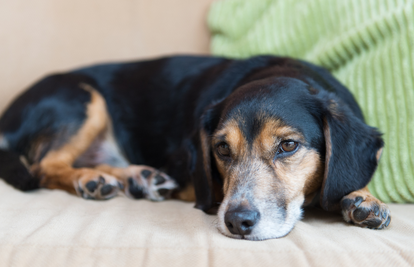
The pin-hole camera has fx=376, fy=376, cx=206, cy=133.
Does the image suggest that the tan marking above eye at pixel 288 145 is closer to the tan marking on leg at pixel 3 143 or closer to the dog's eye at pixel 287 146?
the dog's eye at pixel 287 146

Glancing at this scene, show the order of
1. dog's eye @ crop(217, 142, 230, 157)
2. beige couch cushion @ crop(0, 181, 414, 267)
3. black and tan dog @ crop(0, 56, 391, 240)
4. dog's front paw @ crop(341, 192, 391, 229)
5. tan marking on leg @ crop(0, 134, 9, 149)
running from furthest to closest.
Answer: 1. tan marking on leg @ crop(0, 134, 9, 149)
2. dog's eye @ crop(217, 142, 230, 157)
3. black and tan dog @ crop(0, 56, 391, 240)
4. dog's front paw @ crop(341, 192, 391, 229)
5. beige couch cushion @ crop(0, 181, 414, 267)

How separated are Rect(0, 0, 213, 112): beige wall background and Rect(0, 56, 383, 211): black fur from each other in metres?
0.33

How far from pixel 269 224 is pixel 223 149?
0.51 meters

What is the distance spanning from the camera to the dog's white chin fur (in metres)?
1.55

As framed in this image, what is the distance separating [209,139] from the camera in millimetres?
2096

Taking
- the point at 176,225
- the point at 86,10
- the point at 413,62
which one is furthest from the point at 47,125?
the point at 413,62

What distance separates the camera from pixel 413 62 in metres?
2.21

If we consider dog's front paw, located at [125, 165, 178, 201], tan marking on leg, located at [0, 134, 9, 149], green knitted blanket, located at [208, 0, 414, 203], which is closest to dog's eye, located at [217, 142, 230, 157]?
dog's front paw, located at [125, 165, 178, 201]

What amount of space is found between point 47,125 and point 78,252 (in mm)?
1641

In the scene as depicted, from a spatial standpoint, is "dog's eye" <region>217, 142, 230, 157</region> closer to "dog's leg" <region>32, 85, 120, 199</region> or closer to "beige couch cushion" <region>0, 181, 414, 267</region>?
"beige couch cushion" <region>0, 181, 414, 267</region>

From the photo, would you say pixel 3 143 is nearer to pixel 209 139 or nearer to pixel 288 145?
pixel 209 139

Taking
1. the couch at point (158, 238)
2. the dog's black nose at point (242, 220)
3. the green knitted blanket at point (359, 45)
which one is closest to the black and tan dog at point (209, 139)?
the dog's black nose at point (242, 220)

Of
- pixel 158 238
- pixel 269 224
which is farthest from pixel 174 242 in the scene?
pixel 269 224

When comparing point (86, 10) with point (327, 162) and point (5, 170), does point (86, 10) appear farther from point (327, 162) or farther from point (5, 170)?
point (327, 162)
